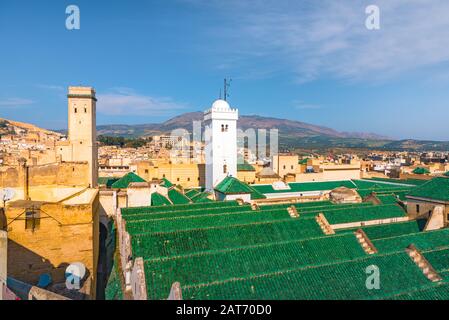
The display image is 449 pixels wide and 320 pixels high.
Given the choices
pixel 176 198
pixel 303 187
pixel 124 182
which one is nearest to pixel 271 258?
pixel 176 198

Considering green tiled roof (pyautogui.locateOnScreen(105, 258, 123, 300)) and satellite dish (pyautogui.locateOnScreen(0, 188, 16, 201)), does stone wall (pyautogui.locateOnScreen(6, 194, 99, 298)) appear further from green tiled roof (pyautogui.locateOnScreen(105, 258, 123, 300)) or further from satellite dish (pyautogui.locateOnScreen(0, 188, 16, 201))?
satellite dish (pyautogui.locateOnScreen(0, 188, 16, 201))

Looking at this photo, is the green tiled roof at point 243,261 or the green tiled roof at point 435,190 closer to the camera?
the green tiled roof at point 243,261

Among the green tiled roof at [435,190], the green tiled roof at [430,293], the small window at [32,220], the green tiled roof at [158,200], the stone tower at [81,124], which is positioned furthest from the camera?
the stone tower at [81,124]

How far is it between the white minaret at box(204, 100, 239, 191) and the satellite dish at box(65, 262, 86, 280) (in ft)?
56.4

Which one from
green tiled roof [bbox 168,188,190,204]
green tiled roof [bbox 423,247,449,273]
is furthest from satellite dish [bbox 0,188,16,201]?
green tiled roof [bbox 423,247,449,273]

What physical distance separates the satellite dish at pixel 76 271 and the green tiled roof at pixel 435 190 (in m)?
17.7

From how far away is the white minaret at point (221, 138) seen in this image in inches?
1045

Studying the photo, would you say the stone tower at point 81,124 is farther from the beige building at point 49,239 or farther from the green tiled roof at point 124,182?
the beige building at point 49,239

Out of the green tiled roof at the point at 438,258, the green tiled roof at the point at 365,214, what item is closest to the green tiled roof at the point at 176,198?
the green tiled roof at the point at 365,214

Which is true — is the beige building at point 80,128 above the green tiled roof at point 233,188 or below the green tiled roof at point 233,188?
above

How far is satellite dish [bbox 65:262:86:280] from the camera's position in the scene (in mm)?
10344

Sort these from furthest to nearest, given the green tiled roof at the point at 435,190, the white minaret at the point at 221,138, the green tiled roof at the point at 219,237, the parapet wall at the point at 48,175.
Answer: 1. the white minaret at the point at 221,138
2. the green tiled roof at the point at 435,190
3. the parapet wall at the point at 48,175
4. the green tiled roof at the point at 219,237

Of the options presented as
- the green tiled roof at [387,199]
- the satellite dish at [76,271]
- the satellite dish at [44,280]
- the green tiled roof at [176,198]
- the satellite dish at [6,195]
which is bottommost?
the satellite dish at [44,280]
